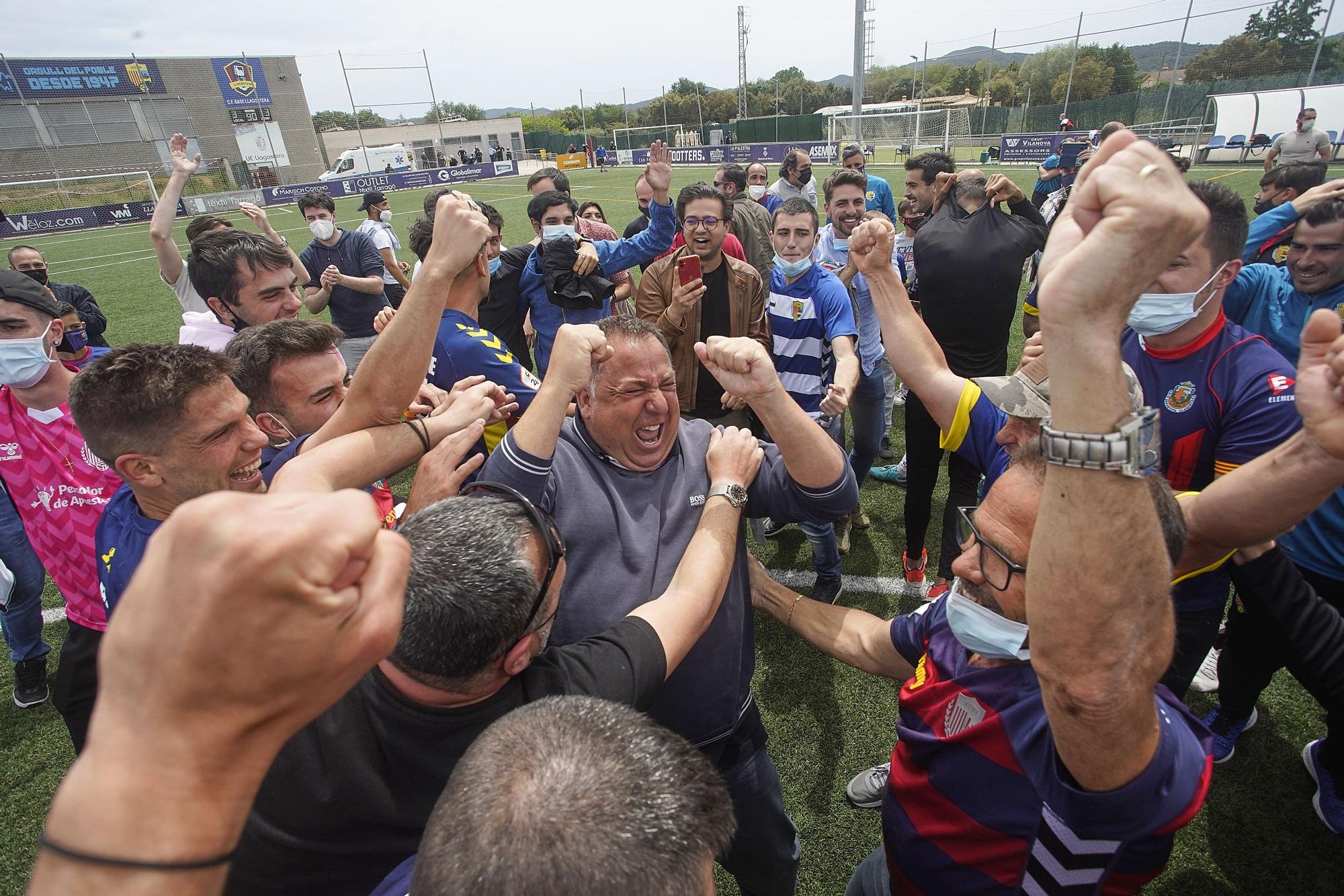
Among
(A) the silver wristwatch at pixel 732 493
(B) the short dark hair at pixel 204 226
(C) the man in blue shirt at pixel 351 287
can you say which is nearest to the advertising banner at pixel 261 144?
(C) the man in blue shirt at pixel 351 287

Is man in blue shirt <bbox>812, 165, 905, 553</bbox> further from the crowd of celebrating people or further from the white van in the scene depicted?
the white van

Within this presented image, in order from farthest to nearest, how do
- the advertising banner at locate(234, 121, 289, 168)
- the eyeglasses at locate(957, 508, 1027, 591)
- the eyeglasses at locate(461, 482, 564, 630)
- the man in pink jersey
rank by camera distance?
the advertising banner at locate(234, 121, 289, 168) → the man in pink jersey → the eyeglasses at locate(957, 508, 1027, 591) → the eyeglasses at locate(461, 482, 564, 630)

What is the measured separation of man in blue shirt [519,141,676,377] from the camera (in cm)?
459

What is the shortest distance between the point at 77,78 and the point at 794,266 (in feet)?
200

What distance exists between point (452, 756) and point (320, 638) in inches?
32.6

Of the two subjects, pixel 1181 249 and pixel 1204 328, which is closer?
pixel 1181 249

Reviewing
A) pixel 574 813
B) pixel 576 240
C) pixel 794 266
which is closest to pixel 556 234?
pixel 576 240

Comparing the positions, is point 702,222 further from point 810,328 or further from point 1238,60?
point 1238,60

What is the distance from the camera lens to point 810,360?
14.6 feet

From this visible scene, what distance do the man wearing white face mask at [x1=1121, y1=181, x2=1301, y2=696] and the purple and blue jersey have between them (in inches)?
55.7

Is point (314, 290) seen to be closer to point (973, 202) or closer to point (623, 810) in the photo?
point (973, 202)

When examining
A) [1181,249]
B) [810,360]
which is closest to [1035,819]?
[1181,249]

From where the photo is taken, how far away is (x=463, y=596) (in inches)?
48.4

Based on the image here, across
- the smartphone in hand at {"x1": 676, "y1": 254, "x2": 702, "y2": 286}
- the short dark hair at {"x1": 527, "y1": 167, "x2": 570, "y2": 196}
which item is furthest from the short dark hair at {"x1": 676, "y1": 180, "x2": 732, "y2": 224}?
the short dark hair at {"x1": 527, "y1": 167, "x2": 570, "y2": 196}
